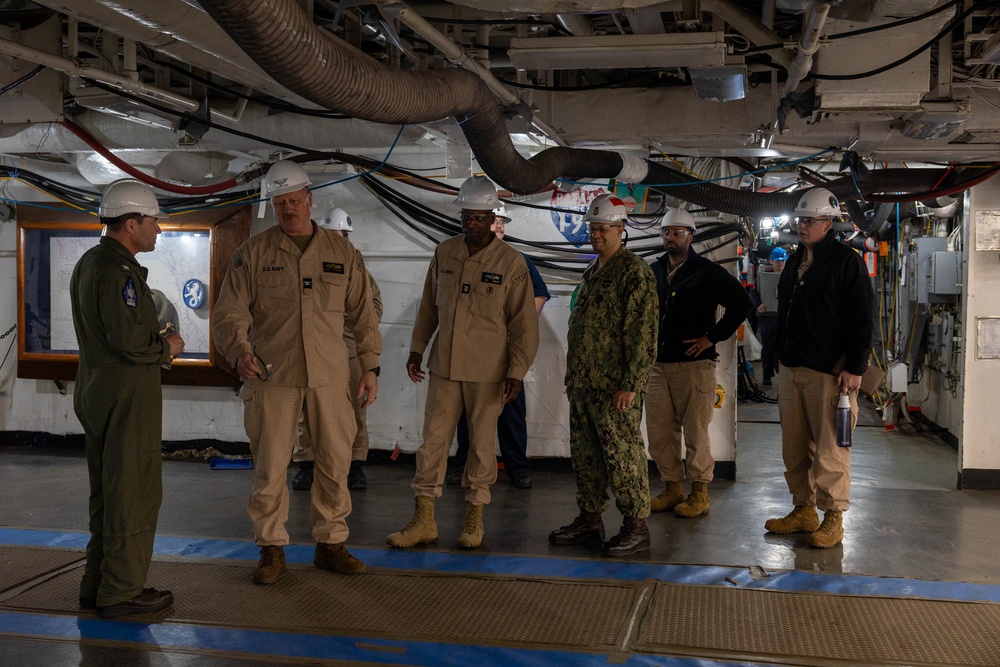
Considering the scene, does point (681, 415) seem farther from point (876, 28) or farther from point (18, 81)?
point (18, 81)

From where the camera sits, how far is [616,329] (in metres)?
4.66

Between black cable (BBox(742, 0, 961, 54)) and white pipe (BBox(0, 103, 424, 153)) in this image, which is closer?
black cable (BBox(742, 0, 961, 54))

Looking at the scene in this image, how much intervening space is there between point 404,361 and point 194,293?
1919 mm

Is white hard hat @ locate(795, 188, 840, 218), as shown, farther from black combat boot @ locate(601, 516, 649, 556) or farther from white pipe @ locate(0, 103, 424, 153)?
white pipe @ locate(0, 103, 424, 153)

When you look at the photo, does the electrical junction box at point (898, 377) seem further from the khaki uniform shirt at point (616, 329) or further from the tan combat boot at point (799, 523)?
the khaki uniform shirt at point (616, 329)

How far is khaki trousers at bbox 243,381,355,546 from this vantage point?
13.8 feet

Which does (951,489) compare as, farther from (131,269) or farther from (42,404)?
(42,404)

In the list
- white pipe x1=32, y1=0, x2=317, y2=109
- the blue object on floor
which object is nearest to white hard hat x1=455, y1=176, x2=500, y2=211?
white pipe x1=32, y1=0, x2=317, y2=109

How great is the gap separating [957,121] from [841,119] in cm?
58

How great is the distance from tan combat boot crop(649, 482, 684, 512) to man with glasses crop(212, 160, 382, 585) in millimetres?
2087

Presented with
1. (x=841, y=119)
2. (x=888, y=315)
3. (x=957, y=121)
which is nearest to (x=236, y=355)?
(x=841, y=119)

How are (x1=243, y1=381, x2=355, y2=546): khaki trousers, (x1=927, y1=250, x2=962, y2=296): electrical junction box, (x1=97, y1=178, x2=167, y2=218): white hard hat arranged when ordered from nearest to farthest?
1. (x1=97, y1=178, x2=167, y2=218): white hard hat
2. (x1=243, y1=381, x2=355, y2=546): khaki trousers
3. (x1=927, y1=250, x2=962, y2=296): electrical junction box

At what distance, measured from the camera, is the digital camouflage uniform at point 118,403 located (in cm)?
371

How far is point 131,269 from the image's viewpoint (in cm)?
383
